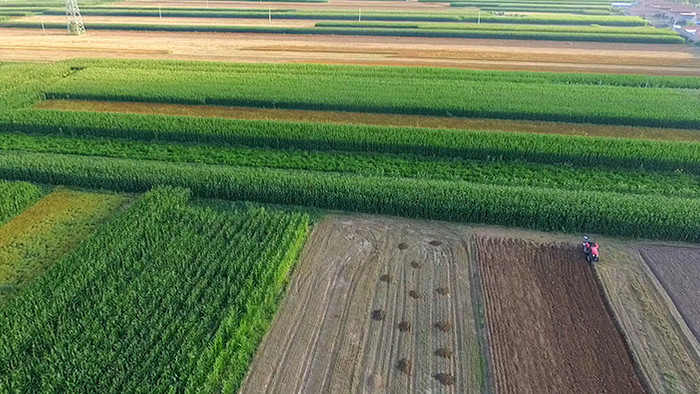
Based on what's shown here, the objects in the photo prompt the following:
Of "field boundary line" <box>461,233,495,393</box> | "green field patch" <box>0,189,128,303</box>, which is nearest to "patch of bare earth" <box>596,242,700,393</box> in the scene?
"field boundary line" <box>461,233,495,393</box>

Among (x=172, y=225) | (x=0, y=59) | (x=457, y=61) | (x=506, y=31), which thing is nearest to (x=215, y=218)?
(x=172, y=225)

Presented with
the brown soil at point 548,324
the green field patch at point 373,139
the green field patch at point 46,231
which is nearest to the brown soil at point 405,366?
the brown soil at point 548,324

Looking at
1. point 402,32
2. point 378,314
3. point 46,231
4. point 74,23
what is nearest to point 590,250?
point 378,314

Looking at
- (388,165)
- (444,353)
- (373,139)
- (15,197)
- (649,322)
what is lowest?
(444,353)

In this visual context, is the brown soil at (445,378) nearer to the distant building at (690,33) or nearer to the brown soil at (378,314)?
the brown soil at (378,314)

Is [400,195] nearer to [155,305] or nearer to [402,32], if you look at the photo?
[155,305]

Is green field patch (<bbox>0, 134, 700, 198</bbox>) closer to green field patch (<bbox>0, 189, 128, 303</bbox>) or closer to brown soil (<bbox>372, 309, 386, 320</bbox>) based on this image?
green field patch (<bbox>0, 189, 128, 303</bbox>)
